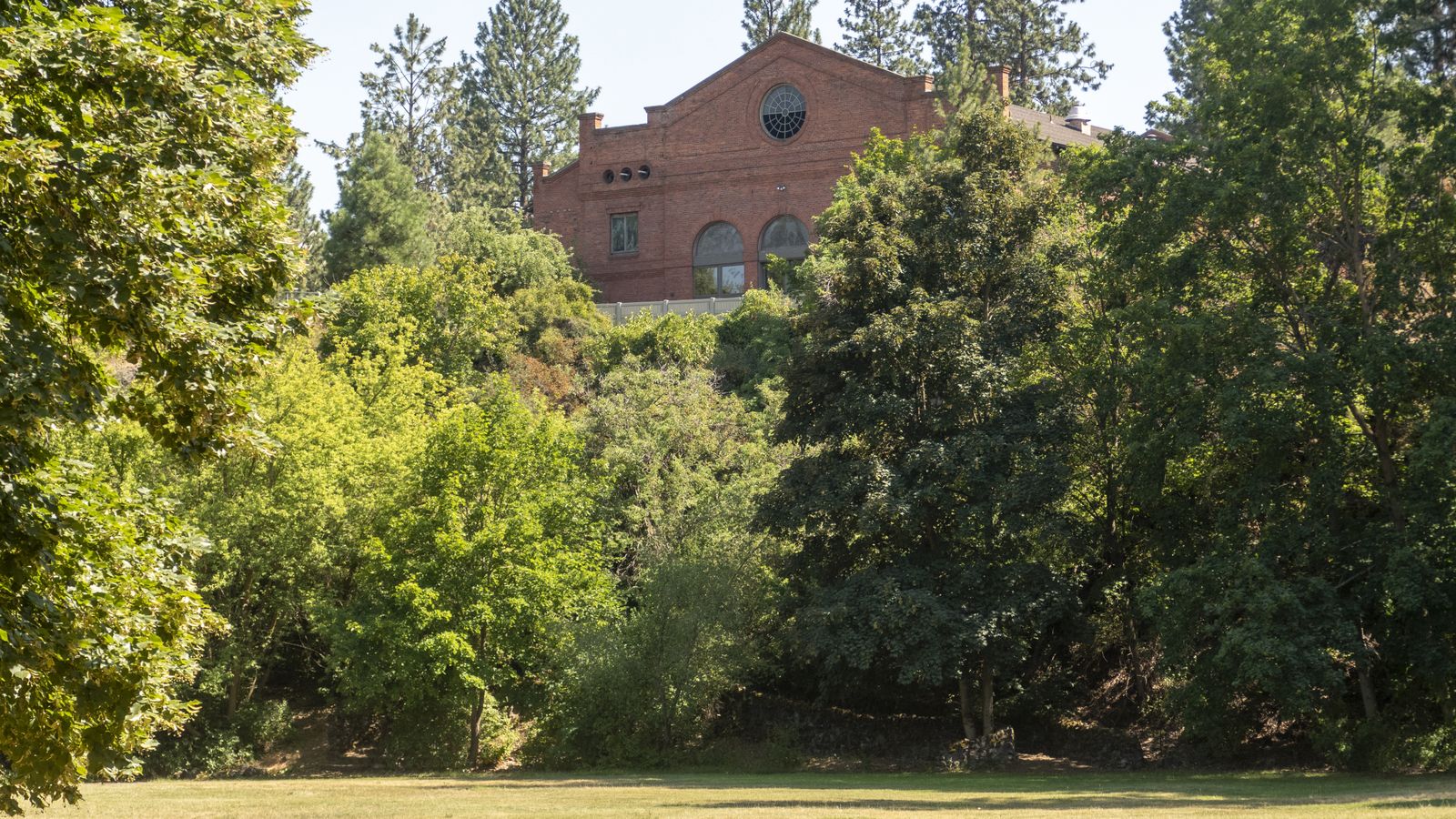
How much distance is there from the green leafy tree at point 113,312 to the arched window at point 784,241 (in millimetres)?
48225

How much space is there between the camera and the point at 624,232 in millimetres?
65000

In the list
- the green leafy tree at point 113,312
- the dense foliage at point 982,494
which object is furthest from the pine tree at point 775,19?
the green leafy tree at point 113,312

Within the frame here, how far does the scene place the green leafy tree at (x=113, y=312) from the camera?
388 inches

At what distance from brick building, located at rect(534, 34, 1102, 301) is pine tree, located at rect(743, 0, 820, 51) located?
23187mm

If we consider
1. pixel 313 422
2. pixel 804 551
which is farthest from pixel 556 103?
pixel 804 551

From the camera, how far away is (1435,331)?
24.5 m

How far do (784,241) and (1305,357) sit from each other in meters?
37.6

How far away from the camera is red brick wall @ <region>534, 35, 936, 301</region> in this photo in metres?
59.5

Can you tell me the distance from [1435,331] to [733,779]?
15134 millimetres

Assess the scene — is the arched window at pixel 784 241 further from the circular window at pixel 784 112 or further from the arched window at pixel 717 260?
the circular window at pixel 784 112

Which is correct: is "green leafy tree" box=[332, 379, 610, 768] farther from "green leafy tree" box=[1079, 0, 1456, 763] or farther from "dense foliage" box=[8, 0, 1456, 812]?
"green leafy tree" box=[1079, 0, 1456, 763]

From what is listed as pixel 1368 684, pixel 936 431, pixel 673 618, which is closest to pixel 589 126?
pixel 673 618

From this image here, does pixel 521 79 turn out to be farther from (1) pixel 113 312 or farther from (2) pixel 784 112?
(1) pixel 113 312

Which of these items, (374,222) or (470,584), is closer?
(470,584)
